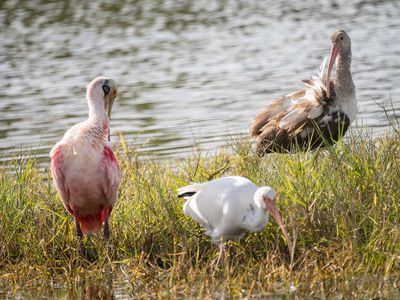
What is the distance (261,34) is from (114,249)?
14676 mm

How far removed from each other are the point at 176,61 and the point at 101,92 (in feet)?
37.7

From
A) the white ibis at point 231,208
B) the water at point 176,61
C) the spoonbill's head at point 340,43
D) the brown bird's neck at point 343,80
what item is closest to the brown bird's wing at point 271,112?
the brown bird's neck at point 343,80

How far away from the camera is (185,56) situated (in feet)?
64.0

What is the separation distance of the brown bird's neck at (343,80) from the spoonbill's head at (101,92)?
231cm

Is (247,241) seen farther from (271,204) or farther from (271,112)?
(271,112)

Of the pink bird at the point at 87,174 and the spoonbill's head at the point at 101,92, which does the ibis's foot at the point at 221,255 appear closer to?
the pink bird at the point at 87,174

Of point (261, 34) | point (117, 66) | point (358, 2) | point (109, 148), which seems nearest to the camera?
point (109, 148)

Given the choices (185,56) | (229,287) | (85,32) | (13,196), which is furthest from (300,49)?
(229,287)

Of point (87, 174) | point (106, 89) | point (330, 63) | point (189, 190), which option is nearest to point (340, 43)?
point (330, 63)

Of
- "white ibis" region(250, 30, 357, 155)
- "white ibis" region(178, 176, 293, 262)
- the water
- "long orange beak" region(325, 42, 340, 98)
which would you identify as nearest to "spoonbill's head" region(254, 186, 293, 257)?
"white ibis" region(178, 176, 293, 262)

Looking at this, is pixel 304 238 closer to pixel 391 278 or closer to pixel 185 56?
pixel 391 278

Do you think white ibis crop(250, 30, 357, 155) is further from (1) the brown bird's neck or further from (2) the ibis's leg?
(2) the ibis's leg

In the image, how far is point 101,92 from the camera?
762 centimetres

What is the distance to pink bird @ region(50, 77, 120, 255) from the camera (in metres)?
7.16
